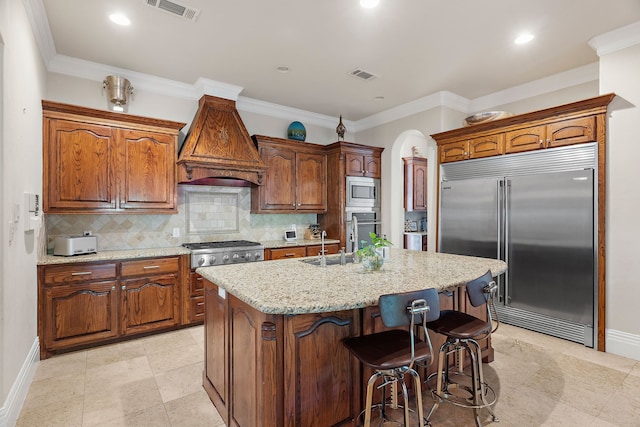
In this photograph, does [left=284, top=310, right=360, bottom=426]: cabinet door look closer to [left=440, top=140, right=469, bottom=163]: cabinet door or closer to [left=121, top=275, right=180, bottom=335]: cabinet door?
[left=121, top=275, right=180, bottom=335]: cabinet door

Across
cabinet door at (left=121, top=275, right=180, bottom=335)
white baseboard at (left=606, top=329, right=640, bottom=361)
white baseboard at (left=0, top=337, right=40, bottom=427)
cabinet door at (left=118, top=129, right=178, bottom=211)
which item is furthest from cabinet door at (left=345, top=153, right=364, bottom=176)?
white baseboard at (left=0, top=337, right=40, bottom=427)

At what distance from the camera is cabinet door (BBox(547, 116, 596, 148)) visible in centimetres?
309

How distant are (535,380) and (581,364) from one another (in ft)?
2.02

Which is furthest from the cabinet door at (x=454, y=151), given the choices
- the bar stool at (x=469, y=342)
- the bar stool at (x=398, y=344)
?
the bar stool at (x=398, y=344)

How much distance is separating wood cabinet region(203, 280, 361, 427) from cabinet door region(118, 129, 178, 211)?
6.79 ft

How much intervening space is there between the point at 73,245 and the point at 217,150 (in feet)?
5.75

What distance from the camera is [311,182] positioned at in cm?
495

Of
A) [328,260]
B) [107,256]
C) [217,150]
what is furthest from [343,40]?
[107,256]

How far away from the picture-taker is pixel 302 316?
5.34 ft

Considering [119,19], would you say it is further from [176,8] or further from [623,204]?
[623,204]

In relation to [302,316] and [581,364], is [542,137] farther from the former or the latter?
[302,316]

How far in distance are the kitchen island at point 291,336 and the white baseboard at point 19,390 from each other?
111 cm

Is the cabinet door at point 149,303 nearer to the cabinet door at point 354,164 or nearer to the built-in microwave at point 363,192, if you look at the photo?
the built-in microwave at point 363,192

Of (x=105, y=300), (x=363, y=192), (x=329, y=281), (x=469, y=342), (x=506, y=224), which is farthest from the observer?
(x=363, y=192)
